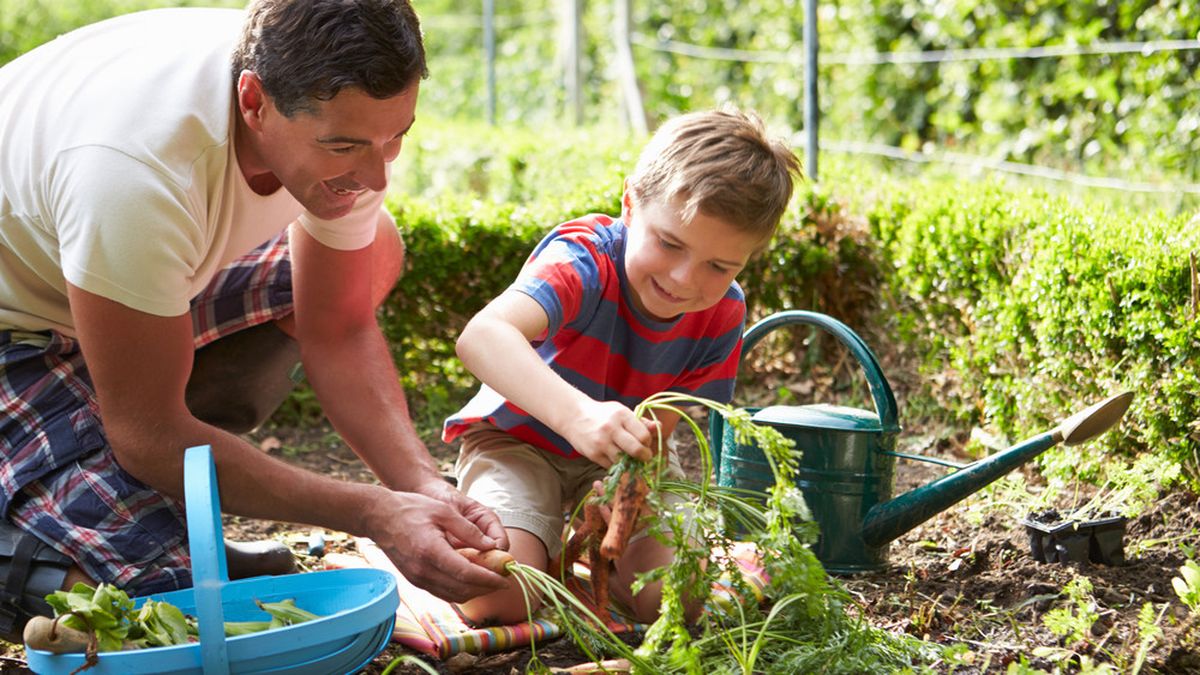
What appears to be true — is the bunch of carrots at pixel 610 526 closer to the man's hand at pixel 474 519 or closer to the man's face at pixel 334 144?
the man's hand at pixel 474 519

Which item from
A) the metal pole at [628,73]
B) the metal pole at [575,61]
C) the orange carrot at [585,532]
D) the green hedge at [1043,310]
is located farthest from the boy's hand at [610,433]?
the metal pole at [575,61]

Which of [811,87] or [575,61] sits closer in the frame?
[811,87]

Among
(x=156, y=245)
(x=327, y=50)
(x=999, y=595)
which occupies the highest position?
(x=327, y=50)

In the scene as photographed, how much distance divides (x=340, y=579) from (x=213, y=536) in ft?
1.58

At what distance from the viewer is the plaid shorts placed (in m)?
2.40

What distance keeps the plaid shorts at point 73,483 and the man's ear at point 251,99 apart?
661mm

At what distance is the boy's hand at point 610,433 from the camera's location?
2094mm

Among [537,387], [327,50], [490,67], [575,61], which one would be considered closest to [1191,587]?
[537,387]

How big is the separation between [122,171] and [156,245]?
0.15 meters

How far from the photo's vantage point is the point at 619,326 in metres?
2.83

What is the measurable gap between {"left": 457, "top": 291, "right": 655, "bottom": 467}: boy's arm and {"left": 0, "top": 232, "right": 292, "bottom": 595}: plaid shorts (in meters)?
0.72

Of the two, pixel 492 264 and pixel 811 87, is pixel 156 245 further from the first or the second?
pixel 811 87

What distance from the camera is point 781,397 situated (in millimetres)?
4445

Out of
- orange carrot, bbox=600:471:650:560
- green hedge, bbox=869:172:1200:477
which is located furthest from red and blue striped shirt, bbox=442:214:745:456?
green hedge, bbox=869:172:1200:477
